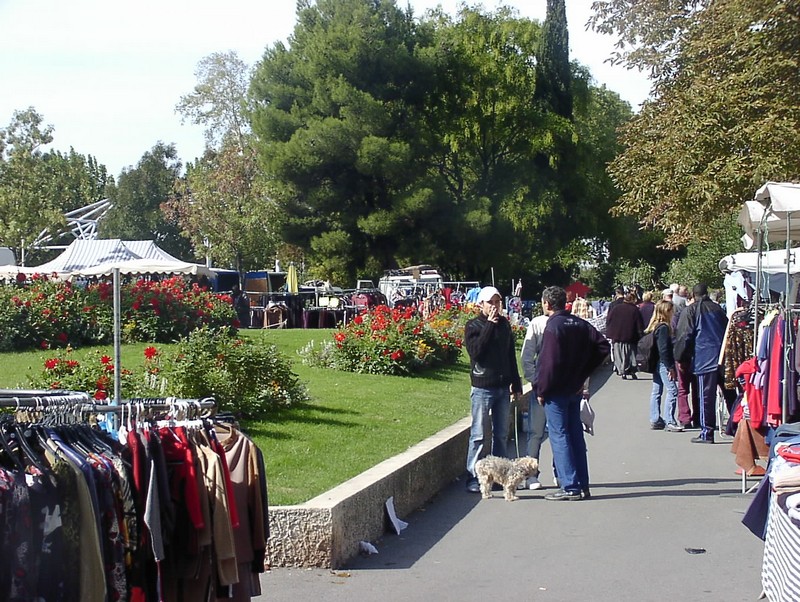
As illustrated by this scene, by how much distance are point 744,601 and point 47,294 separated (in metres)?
15.6

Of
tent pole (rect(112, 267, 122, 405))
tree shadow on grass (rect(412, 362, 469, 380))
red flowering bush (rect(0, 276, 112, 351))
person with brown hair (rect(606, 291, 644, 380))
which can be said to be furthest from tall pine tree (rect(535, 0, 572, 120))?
tent pole (rect(112, 267, 122, 405))

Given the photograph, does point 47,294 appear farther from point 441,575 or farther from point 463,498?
point 441,575

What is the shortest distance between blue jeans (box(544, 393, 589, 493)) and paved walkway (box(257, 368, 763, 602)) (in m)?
0.23

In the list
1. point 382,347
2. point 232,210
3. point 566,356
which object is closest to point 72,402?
point 566,356

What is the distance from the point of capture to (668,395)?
1452cm

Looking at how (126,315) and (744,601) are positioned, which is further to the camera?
(126,315)

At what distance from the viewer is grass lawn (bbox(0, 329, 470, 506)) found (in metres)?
8.83

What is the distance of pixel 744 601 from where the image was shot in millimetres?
6418

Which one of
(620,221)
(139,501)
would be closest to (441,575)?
(139,501)

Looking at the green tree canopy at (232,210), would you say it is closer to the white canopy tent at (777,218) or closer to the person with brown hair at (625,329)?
the person with brown hair at (625,329)

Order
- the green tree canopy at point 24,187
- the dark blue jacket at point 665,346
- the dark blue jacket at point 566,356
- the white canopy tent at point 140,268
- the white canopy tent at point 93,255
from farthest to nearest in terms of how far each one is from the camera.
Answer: the green tree canopy at point 24,187 < the white canopy tent at point 93,255 < the white canopy tent at point 140,268 < the dark blue jacket at point 665,346 < the dark blue jacket at point 566,356

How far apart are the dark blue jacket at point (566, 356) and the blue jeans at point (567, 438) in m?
0.10

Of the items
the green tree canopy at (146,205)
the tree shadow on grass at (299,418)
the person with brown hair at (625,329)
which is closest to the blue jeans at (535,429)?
the tree shadow on grass at (299,418)

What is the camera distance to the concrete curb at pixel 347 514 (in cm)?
709
